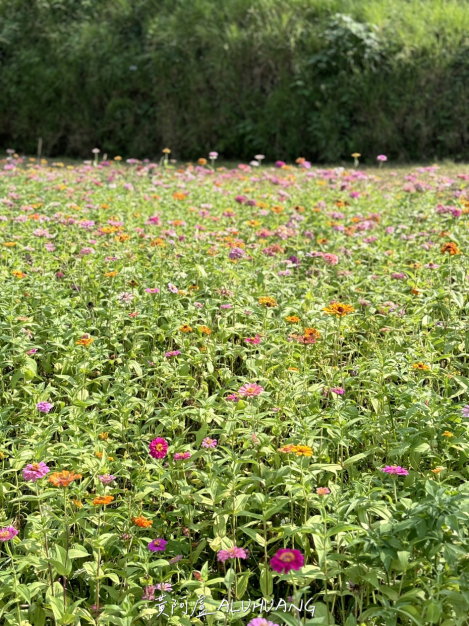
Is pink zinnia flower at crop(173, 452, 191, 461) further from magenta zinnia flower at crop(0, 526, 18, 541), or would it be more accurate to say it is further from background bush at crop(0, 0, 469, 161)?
background bush at crop(0, 0, 469, 161)

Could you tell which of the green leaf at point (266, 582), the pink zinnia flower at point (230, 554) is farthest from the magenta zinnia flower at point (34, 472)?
the green leaf at point (266, 582)

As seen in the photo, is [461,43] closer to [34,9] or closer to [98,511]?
[34,9]

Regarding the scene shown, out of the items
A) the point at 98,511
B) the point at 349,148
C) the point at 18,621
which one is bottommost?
the point at 18,621

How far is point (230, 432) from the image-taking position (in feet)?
8.45

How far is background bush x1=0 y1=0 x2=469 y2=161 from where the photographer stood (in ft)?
30.5

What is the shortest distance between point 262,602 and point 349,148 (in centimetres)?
833

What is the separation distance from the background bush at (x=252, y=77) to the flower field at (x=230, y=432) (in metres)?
4.98

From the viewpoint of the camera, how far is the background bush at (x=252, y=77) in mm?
9305

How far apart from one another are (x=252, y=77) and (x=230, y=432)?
8398mm

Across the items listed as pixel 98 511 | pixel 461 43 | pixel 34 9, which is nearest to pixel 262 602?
pixel 98 511

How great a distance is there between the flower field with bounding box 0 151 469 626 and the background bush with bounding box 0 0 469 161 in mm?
4981

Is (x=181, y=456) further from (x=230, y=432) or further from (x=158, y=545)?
(x=158, y=545)

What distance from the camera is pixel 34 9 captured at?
470 inches

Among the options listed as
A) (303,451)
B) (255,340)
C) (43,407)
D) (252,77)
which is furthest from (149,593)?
(252,77)
